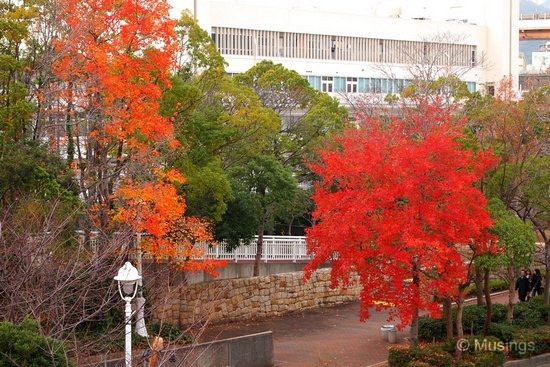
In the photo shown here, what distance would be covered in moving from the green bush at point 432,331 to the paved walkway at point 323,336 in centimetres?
115

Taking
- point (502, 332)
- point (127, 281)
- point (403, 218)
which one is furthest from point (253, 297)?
point (127, 281)

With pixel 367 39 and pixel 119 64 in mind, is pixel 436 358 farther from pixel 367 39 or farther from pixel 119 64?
pixel 367 39

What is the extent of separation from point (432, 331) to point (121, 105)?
441 inches

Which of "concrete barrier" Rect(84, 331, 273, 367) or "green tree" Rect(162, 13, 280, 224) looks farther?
"green tree" Rect(162, 13, 280, 224)

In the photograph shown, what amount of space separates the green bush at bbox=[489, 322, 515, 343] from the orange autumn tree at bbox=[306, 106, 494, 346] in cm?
404

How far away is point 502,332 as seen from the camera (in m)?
29.2

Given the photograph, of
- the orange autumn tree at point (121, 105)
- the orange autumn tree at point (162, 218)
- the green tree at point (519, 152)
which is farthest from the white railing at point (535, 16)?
the orange autumn tree at point (121, 105)

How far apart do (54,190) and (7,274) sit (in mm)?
6740

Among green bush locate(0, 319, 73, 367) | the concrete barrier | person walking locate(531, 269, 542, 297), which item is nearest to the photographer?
green bush locate(0, 319, 73, 367)

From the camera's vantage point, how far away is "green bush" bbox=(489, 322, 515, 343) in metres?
29.2

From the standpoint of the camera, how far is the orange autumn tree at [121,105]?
25.7m

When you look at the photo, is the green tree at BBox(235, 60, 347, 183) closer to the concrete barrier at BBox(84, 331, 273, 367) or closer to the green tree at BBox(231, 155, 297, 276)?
the green tree at BBox(231, 155, 297, 276)

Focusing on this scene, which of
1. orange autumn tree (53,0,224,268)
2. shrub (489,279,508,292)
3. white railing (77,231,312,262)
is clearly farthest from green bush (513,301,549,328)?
orange autumn tree (53,0,224,268)

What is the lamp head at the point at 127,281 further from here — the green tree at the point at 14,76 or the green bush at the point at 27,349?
the green tree at the point at 14,76
